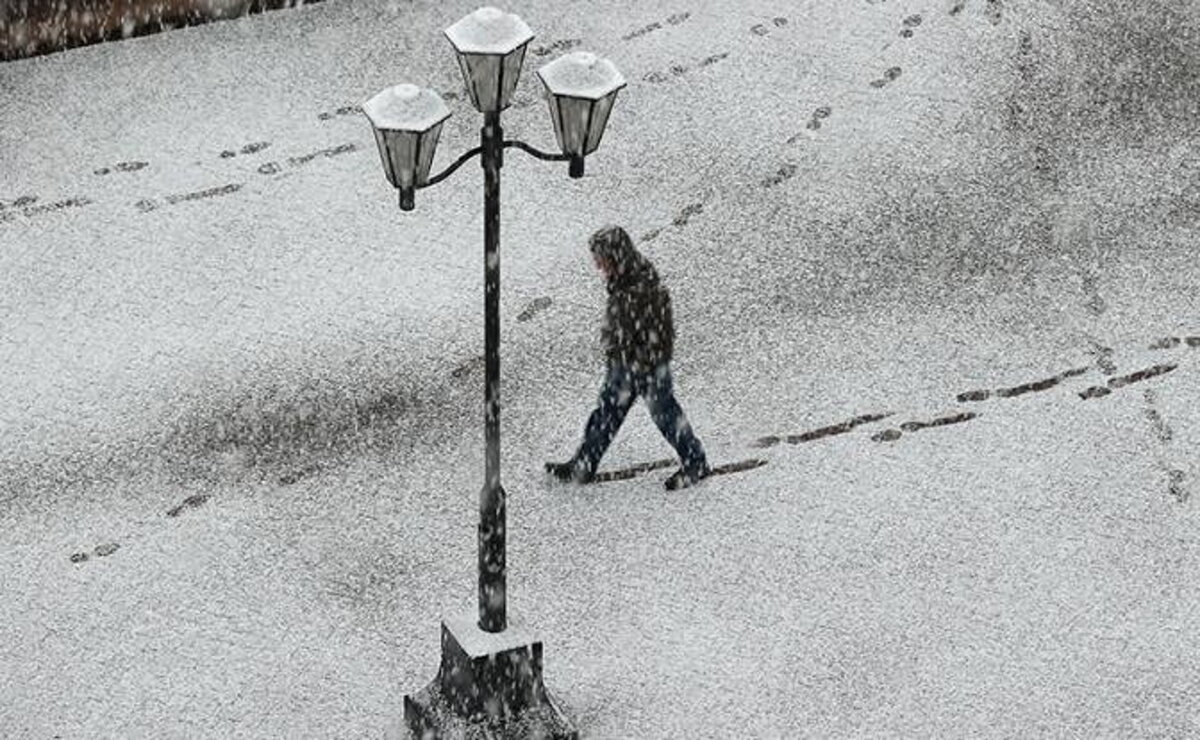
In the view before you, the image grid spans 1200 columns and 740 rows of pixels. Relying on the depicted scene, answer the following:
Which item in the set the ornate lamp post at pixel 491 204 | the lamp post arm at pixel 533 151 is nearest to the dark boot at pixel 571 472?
the ornate lamp post at pixel 491 204

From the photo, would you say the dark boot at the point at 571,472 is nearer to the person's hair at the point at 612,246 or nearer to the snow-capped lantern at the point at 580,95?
the person's hair at the point at 612,246

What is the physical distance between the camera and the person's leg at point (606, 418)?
490 inches

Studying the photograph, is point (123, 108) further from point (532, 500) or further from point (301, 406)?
point (532, 500)

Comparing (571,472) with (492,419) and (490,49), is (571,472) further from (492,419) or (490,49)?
(490,49)

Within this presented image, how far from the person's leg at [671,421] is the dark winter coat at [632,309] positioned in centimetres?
10

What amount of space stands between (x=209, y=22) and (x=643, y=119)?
11.1 feet

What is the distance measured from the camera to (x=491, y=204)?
10.1 m

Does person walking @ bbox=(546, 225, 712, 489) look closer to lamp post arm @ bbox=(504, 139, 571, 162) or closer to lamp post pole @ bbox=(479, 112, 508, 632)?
lamp post pole @ bbox=(479, 112, 508, 632)

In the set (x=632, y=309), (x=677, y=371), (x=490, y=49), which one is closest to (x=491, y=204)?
(x=490, y=49)

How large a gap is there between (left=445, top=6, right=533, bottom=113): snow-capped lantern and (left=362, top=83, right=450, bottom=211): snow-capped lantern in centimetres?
23

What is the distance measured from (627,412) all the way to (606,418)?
0.86 feet

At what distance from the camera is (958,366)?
1392cm

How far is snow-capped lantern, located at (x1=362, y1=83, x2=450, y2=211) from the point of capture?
9852 mm

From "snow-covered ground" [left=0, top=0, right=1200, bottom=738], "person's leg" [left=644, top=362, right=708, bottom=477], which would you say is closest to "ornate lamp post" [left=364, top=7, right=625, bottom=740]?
"snow-covered ground" [left=0, top=0, right=1200, bottom=738]
